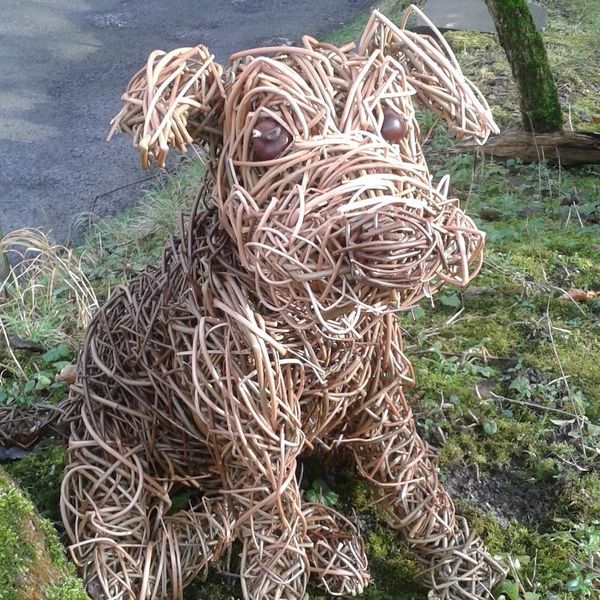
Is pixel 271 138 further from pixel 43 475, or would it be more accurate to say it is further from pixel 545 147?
pixel 545 147

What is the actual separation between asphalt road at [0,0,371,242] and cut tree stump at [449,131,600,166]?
1.71 metres

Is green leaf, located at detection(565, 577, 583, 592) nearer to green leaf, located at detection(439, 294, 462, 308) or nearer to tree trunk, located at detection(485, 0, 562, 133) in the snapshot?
green leaf, located at detection(439, 294, 462, 308)

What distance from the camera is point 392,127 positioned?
46.0 inches

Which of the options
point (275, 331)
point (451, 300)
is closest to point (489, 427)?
point (451, 300)

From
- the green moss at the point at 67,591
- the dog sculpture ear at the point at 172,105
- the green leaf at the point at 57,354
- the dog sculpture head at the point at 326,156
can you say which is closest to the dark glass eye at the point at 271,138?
the dog sculpture head at the point at 326,156

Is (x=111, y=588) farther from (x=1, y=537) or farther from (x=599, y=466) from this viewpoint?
(x=599, y=466)

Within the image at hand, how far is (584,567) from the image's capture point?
1614 millimetres

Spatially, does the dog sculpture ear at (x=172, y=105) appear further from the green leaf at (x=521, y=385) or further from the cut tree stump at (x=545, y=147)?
the cut tree stump at (x=545, y=147)

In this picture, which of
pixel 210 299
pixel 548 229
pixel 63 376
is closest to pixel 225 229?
pixel 210 299

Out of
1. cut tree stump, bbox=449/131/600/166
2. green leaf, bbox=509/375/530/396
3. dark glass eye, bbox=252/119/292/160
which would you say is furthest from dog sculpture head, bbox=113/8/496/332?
cut tree stump, bbox=449/131/600/166

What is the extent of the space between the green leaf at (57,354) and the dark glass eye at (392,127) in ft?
4.59

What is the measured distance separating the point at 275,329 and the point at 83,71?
4425 millimetres

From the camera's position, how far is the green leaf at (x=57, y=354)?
7.27 ft

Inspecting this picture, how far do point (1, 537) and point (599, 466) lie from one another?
1.34m
